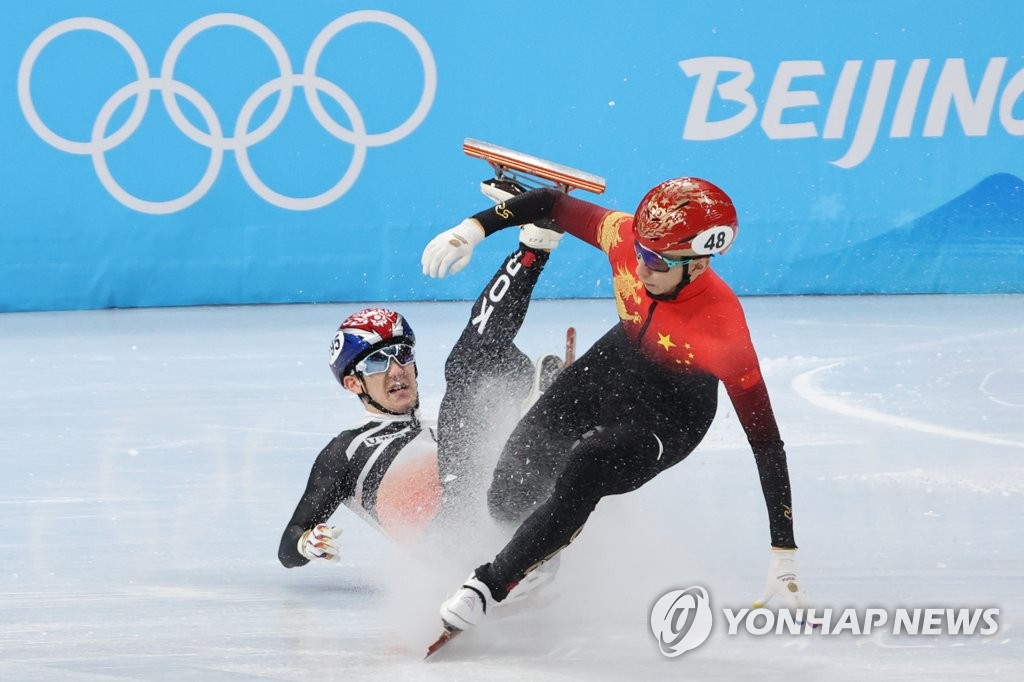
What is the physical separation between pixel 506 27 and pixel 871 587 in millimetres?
7332

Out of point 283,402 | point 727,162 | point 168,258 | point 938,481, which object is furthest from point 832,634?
point 168,258

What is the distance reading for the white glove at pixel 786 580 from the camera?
11.3 feet

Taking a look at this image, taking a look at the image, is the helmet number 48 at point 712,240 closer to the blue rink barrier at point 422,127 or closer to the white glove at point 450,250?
the white glove at point 450,250

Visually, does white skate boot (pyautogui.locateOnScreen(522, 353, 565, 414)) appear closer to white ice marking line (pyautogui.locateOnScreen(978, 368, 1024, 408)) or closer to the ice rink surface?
the ice rink surface

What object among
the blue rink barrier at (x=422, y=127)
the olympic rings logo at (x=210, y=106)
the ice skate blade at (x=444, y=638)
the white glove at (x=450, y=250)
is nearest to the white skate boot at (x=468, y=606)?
the ice skate blade at (x=444, y=638)

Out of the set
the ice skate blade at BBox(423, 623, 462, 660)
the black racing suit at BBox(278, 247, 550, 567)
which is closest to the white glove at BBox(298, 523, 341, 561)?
the black racing suit at BBox(278, 247, 550, 567)

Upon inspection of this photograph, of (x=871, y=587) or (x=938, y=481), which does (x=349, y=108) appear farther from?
(x=871, y=587)

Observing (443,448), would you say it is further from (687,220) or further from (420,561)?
(687,220)

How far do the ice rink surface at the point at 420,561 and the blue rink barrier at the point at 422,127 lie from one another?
2216mm

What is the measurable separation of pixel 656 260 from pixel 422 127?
7.28m

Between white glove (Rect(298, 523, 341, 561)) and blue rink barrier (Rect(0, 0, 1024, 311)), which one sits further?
blue rink barrier (Rect(0, 0, 1024, 311))

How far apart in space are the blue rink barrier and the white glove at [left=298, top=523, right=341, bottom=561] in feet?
21.7

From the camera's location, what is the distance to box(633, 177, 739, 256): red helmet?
3.47m

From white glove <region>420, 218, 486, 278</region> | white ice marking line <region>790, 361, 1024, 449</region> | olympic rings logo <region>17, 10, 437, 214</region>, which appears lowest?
white ice marking line <region>790, 361, 1024, 449</region>
